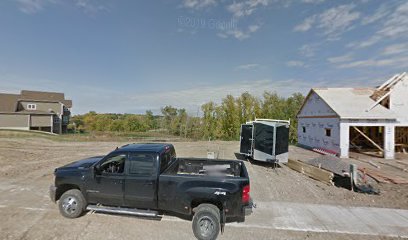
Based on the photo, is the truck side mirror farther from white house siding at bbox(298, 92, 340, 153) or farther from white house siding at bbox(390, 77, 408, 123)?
white house siding at bbox(390, 77, 408, 123)

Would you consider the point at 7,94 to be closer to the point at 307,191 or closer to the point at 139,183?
the point at 139,183

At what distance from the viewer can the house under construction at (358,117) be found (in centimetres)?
1495

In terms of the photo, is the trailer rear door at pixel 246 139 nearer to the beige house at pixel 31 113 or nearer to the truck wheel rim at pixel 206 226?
the truck wheel rim at pixel 206 226

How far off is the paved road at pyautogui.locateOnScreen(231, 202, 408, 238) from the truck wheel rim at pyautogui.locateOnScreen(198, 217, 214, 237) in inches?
37.9

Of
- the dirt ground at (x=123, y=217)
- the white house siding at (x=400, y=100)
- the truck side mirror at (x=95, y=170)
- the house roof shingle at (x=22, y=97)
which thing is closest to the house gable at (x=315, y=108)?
the white house siding at (x=400, y=100)

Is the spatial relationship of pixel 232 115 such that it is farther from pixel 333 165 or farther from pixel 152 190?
pixel 152 190

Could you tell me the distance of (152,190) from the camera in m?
4.89

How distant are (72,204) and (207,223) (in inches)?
141

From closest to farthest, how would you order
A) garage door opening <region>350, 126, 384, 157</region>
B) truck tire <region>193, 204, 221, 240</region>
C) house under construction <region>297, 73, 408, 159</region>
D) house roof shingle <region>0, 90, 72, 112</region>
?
truck tire <region>193, 204, 221, 240</region> < house under construction <region>297, 73, 408, 159</region> < garage door opening <region>350, 126, 384, 157</region> < house roof shingle <region>0, 90, 72, 112</region>

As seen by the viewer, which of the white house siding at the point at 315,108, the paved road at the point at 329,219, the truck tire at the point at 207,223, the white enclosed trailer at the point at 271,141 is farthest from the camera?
the white house siding at the point at 315,108

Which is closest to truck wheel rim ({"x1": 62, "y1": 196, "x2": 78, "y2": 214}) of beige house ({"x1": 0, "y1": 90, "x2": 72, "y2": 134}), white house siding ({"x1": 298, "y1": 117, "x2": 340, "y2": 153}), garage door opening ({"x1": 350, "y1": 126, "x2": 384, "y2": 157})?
white house siding ({"x1": 298, "y1": 117, "x2": 340, "y2": 153})

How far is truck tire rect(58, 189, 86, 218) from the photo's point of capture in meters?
5.29

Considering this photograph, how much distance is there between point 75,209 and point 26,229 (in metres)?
→ 0.99

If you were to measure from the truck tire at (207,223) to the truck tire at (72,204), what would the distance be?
10.1 feet
